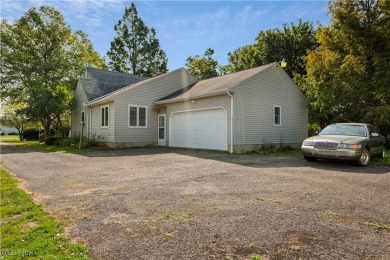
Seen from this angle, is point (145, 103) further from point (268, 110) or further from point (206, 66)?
point (206, 66)

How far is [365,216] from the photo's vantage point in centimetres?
422

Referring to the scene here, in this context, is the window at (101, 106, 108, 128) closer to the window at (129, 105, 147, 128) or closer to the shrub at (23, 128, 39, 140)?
the window at (129, 105, 147, 128)

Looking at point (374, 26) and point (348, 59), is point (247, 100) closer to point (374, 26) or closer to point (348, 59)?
point (348, 59)

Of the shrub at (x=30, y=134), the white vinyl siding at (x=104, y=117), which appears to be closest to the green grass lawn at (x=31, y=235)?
the white vinyl siding at (x=104, y=117)

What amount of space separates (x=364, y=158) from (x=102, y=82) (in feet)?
65.8

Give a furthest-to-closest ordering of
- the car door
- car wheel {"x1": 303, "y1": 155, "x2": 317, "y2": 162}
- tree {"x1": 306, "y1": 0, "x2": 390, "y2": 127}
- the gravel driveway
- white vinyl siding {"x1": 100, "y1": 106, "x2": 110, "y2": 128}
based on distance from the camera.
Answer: white vinyl siding {"x1": 100, "y1": 106, "x2": 110, "y2": 128} → tree {"x1": 306, "y1": 0, "x2": 390, "y2": 127} → car wheel {"x1": 303, "y1": 155, "x2": 317, "y2": 162} → the car door → the gravel driveway

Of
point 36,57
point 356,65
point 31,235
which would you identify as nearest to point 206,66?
point 36,57

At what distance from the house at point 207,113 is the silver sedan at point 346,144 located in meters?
4.60

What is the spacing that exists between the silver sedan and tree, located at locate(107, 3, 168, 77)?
1315 inches

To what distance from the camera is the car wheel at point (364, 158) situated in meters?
9.44

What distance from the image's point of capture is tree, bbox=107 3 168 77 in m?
39.8

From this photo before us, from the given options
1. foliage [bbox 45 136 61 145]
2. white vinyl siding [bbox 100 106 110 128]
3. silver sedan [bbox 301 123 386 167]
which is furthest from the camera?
foliage [bbox 45 136 61 145]

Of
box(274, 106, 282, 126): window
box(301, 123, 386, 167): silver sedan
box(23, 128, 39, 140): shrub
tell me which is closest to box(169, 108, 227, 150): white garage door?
box(274, 106, 282, 126): window

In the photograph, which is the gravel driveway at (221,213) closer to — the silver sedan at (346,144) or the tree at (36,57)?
the silver sedan at (346,144)
